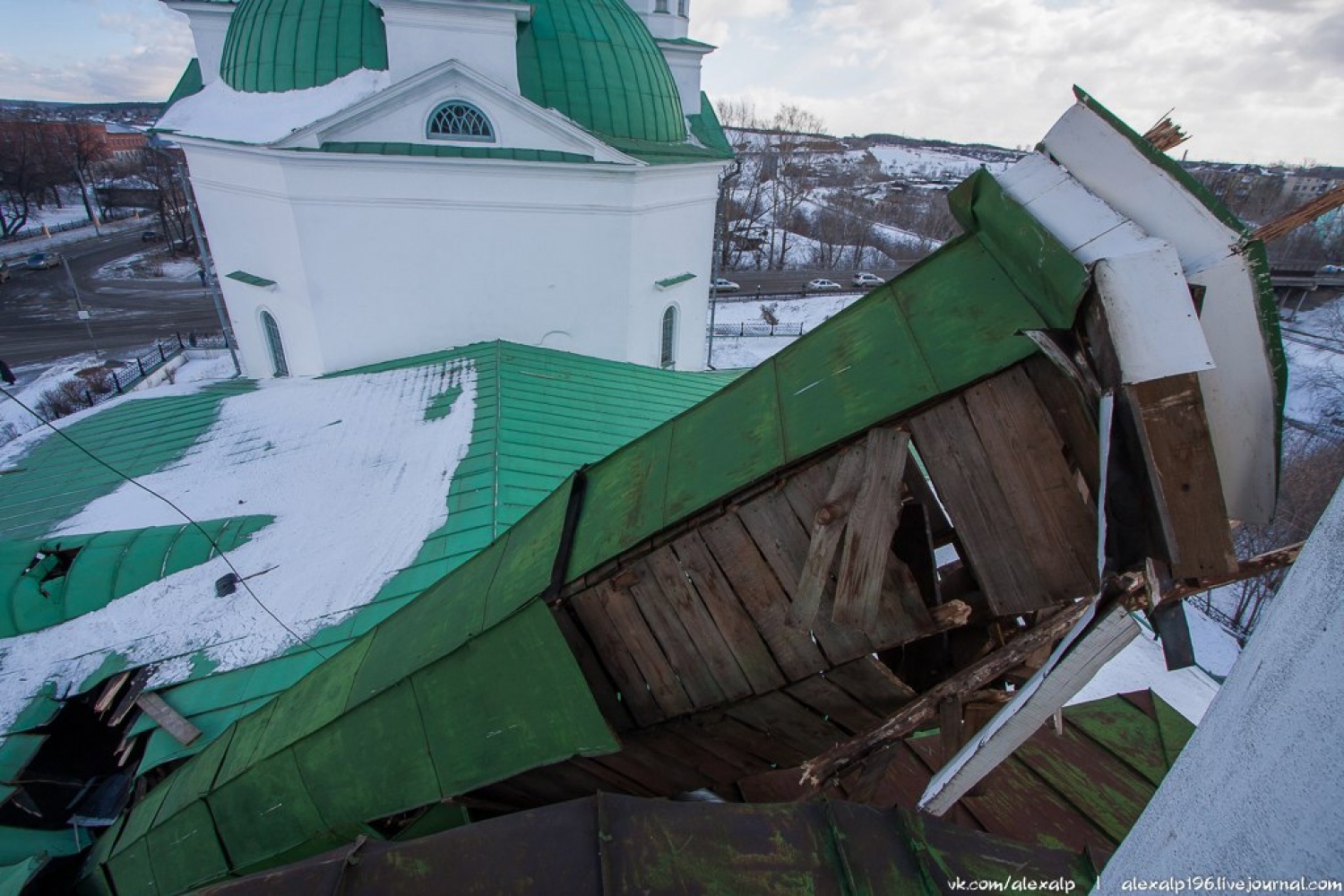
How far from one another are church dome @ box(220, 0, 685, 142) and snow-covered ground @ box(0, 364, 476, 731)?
4.53 metres

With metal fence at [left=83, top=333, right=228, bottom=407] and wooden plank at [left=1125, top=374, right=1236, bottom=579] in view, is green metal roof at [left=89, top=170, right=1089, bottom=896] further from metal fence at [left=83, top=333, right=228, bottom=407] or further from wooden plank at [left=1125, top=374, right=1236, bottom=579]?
Answer: metal fence at [left=83, top=333, right=228, bottom=407]

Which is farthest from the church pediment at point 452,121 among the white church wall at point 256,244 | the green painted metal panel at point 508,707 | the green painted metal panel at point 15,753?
the green painted metal panel at point 508,707

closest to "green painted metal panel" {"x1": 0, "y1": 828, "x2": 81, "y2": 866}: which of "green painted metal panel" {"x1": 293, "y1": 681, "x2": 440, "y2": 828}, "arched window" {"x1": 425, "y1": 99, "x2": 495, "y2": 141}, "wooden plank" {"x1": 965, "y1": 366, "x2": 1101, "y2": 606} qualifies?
"green painted metal panel" {"x1": 293, "y1": 681, "x2": 440, "y2": 828}

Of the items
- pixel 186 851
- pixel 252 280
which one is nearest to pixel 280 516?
pixel 186 851

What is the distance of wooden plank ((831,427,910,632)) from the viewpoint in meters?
1.78

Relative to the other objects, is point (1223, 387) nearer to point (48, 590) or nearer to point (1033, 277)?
point (1033, 277)

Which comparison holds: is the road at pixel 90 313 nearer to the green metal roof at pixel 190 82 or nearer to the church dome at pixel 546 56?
the green metal roof at pixel 190 82

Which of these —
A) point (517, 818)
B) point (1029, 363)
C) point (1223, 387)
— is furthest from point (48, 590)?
point (1223, 387)

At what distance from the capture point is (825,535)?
6.21 ft

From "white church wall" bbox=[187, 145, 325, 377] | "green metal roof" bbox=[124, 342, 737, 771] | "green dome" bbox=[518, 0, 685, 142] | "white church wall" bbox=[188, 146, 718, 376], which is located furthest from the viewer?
"green dome" bbox=[518, 0, 685, 142]

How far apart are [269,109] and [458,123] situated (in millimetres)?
2714

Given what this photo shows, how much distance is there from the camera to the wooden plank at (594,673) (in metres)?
2.49

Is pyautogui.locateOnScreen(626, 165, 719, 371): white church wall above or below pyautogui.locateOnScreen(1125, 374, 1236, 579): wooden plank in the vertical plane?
below

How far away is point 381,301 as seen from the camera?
988 centimetres
